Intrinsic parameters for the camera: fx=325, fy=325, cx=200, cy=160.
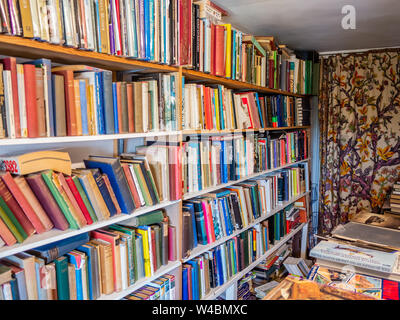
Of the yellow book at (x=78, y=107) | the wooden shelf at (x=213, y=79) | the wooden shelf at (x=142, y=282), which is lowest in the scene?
the wooden shelf at (x=142, y=282)

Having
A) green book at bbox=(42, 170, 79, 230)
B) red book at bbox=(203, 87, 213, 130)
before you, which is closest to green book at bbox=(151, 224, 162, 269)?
green book at bbox=(42, 170, 79, 230)

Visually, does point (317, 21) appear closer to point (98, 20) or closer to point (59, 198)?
point (98, 20)

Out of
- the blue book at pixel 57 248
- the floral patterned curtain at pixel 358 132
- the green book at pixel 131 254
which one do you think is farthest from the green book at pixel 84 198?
the floral patterned curtain at pixel 358 132

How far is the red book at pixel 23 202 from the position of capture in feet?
3.46

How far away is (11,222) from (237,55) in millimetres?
1638

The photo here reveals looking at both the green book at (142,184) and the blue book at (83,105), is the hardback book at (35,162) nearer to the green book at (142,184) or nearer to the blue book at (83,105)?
the blue book at (83,105)

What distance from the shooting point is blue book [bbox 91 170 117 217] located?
131 centimetres

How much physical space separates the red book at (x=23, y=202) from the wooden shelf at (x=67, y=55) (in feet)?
1.38

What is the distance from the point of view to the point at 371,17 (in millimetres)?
2311

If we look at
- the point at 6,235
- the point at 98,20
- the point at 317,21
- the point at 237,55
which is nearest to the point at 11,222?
the point at 6,235

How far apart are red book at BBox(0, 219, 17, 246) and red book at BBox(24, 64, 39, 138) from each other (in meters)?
0.30
